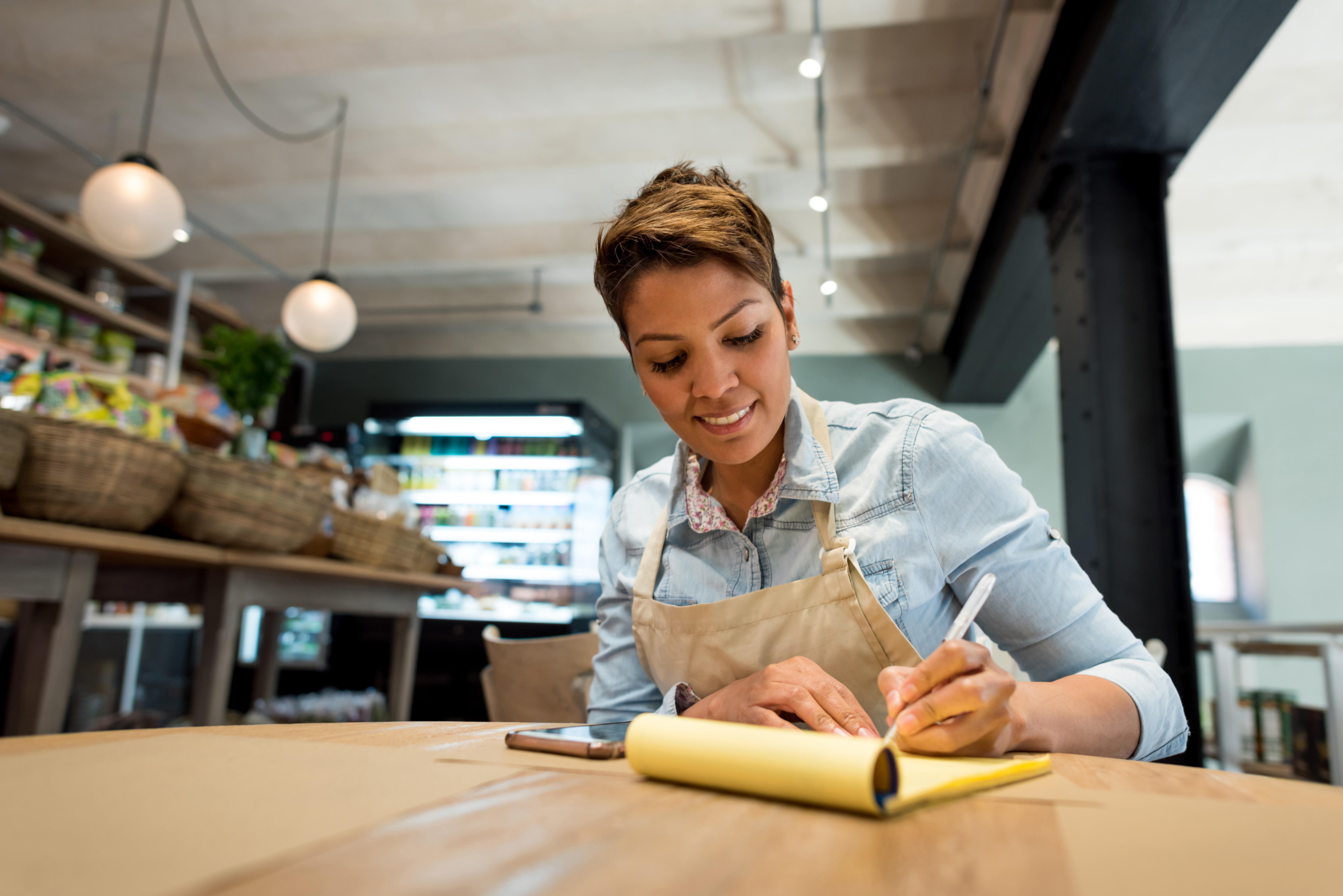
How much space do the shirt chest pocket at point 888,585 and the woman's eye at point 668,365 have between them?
36 cm

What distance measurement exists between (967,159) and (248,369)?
357cm

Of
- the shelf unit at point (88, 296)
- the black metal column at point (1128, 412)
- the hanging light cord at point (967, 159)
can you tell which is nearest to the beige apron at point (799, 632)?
the black metal column at point (1128, 412)

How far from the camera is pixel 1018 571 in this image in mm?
1072

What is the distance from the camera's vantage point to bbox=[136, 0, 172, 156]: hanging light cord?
155 inches

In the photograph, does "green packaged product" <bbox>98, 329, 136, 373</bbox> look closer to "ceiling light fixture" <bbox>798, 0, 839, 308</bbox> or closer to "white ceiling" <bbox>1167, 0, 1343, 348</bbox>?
"ceiling light fixture" <bbox>798, 0, 839, 308</bbox>

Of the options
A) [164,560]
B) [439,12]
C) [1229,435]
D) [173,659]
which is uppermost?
[439,12]

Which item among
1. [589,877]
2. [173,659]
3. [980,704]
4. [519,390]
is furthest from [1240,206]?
[173,659]

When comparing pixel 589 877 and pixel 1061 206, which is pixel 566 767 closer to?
pixel 589 877

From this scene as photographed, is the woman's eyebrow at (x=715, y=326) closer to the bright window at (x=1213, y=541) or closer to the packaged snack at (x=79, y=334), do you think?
the packaged snack at (x=79, y=334)

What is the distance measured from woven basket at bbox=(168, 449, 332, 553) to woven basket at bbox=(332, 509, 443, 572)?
1.38 ft

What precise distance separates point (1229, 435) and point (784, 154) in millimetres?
5311

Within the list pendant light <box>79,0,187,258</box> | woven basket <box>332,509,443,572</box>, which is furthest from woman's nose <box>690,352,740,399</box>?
pendant light <box>79,0,187,258</box>

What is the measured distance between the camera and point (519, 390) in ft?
26.0

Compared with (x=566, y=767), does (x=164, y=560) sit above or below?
above
